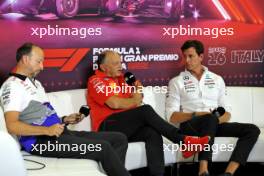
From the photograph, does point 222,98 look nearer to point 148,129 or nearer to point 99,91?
point 148,129

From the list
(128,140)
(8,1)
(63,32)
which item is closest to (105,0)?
(63,32)

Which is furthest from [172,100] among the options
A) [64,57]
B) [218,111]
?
[64,57]

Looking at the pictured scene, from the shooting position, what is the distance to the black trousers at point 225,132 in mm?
3971

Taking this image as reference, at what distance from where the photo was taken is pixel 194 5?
15.9ft

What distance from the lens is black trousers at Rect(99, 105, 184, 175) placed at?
3840mm

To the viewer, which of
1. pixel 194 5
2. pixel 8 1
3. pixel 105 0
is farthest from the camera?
pixel 194 5

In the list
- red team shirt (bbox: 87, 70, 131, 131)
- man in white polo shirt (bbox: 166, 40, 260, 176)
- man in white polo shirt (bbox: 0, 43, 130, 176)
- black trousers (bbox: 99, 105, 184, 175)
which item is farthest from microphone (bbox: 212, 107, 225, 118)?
man in white polo shirt (bbox: 0, 43, 130, 176)

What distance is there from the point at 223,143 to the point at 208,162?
28 centimetres

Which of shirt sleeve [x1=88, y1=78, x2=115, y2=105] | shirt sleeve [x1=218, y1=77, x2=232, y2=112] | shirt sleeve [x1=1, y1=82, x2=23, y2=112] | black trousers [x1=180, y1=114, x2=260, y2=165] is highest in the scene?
shirt sleeve [x1=1, y1=82, x2=23, y2=112]

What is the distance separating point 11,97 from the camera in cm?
322

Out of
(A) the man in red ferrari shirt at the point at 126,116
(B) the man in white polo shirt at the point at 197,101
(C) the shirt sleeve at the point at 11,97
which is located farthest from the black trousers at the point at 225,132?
(C) the shirt sleeve at the point at 11,97

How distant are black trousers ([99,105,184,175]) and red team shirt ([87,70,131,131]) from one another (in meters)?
0.06

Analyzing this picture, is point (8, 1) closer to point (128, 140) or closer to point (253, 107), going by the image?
point (128, 140)

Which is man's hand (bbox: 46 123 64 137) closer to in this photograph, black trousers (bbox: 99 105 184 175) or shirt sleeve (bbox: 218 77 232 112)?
black trousers (bbox: 99 105 184 175)
